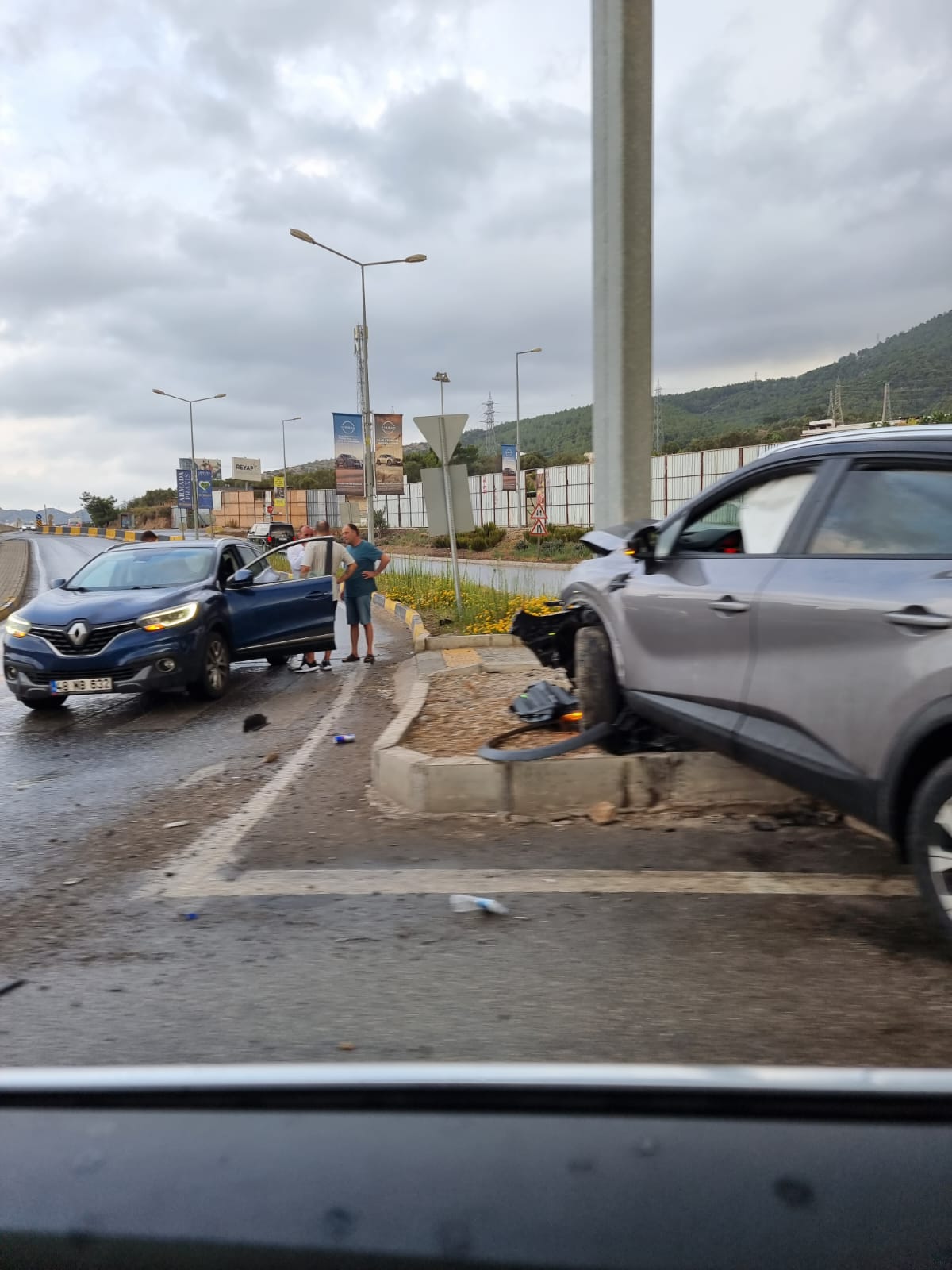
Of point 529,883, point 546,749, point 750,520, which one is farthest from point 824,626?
point 546,749

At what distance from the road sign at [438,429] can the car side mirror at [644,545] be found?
865 centimetres

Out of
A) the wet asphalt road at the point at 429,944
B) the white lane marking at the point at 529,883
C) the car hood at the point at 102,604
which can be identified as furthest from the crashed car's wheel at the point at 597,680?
the car hood at the point at 102,604

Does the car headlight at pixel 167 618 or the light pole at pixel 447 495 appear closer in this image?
the car headlight at pixel 167 618

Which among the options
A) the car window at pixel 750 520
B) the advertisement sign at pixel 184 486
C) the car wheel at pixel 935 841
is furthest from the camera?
the advertisement sign at pixel 184 486

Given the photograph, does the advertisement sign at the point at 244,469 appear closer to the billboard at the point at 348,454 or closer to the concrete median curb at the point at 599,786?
the billboard at the point at 348,454

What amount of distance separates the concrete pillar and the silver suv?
181 centimetres

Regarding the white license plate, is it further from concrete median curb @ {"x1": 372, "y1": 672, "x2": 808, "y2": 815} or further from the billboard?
the billboard

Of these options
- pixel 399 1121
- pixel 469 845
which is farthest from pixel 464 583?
pixel 399 1121

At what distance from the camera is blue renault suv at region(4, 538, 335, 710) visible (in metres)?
8.93

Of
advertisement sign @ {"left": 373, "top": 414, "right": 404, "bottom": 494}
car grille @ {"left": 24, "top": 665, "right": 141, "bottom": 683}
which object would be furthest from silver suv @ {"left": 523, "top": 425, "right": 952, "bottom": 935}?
advertisement sign @ {"left": 373, "top": 414, "right": 404, "bottom": 494}

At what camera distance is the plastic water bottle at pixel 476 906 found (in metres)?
3.84

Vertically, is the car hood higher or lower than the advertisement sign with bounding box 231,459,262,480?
lower

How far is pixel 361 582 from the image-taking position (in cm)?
1231

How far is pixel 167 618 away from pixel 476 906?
626 cm
